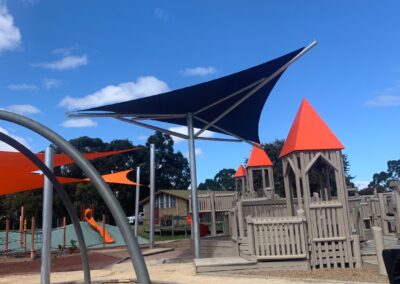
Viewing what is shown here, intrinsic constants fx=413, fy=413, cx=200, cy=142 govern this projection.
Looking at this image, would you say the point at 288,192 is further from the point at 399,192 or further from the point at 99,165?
the point at 99,165

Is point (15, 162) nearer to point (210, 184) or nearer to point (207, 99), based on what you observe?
point (207, 99)

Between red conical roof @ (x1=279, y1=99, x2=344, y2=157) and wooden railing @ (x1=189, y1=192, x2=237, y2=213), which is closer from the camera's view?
red conical roof @ (x1=279, y1=99, x2=344, y2=157)

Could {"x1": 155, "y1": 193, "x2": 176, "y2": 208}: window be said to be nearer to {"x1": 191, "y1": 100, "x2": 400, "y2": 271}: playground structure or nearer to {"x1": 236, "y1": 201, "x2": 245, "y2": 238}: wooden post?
{"x1": 191, "y1": 100, "x2": 400, "y2": 271}: playground structure

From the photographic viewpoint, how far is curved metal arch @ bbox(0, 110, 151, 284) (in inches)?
99.7

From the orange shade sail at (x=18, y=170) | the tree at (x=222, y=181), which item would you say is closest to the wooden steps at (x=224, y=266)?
the orange shade sail at (x=18, y=170)

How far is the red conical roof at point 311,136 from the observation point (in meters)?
10.9

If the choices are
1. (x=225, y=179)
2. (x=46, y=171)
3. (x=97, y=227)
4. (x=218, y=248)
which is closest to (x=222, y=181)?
(x=225, y=179)

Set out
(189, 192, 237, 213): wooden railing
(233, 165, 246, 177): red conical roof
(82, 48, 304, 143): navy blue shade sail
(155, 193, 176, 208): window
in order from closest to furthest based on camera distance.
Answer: (82, 48, 304, 143): navy blue shade sail < (189, 192, 237, 213): wooden railing < (233, 165, 246, 177): red conical roof < (155, 193, 176, 208): window

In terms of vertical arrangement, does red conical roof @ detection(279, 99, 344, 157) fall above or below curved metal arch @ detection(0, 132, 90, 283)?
above

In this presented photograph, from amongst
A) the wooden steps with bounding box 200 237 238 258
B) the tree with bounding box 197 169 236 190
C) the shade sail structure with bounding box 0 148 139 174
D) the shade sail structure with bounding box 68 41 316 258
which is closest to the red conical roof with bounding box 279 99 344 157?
the shade sail structure with bounding box 68 41 316 258

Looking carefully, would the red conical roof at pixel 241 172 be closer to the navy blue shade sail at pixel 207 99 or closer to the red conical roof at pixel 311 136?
the navy blue shade sail at pixel 207 99

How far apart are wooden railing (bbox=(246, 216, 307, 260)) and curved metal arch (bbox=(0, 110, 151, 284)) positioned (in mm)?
7713

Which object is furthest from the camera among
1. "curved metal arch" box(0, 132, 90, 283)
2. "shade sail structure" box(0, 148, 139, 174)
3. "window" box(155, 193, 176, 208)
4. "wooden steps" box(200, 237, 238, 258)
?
"window" box(155, 193, 176, 208)

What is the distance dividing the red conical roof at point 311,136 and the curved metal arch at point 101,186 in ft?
28.7
